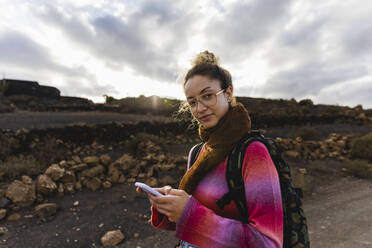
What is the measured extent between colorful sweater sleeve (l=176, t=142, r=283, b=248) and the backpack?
0.04m

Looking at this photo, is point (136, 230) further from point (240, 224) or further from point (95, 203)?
point (240, 224)

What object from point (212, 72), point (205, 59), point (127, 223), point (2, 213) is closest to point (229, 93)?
point (212, 72)

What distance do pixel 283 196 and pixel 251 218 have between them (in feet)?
0.86

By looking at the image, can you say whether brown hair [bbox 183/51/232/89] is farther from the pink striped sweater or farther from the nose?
the pink striped sweater

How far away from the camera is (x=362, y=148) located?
26.6 ft

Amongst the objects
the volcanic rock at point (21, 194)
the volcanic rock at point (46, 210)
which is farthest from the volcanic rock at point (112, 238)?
the volcanic rock at point (21, 194)

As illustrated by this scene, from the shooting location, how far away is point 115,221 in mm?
3871

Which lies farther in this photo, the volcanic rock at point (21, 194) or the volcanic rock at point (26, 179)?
the volcanic rock at point (26, 179)

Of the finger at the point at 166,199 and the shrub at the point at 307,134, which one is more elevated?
the shrub at the point at 307,134

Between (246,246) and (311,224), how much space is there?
380 cm

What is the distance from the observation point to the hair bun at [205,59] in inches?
56.9

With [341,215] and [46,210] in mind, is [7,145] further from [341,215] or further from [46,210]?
[341,215]

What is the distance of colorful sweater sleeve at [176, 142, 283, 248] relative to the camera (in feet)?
2.78

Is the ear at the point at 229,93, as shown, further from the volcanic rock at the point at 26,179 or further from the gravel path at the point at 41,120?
the gravel path at the point at 41,120
